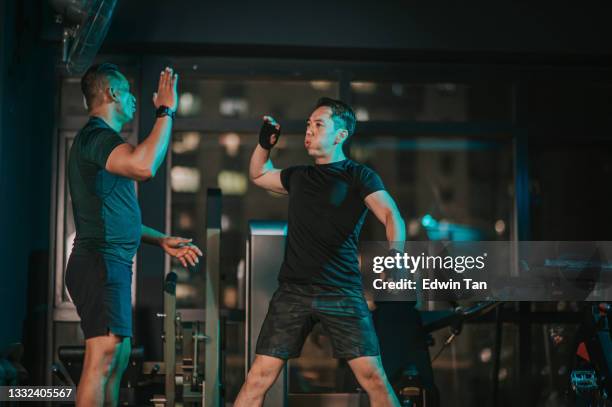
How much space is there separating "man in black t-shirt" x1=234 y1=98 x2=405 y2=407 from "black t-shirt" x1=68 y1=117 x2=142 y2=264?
2.64 ft

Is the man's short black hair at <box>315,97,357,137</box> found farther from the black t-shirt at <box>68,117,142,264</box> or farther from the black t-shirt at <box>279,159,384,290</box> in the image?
the black t-shirt at <box>68,117,142,264</box>

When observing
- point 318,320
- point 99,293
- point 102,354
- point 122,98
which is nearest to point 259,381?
point 318,320

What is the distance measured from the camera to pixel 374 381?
4.30 m

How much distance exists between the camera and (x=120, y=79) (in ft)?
14.3

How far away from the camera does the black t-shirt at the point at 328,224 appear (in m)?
4.44

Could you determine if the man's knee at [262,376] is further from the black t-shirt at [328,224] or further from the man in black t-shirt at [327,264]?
the black t-shirt at [328,224]

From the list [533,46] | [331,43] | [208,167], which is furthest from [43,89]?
[533,46]

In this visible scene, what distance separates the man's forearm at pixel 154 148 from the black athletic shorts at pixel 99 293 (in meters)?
0.51

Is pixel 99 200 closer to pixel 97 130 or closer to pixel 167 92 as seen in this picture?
pixel 97 130

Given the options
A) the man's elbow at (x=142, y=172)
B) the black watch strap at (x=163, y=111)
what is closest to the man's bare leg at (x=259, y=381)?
the man's elbow at (x=142, y=172)

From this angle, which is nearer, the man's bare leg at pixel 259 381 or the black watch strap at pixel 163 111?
the black watch strap at pixel 163 111

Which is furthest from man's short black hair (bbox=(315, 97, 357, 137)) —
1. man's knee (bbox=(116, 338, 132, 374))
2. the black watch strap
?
man's knee (bbox=(116, 338, 132, 374))

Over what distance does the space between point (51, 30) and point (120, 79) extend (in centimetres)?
226

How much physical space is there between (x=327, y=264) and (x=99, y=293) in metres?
1.13
